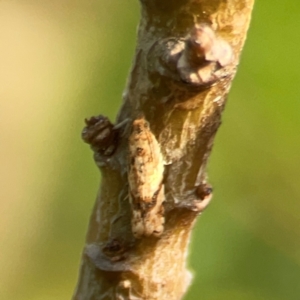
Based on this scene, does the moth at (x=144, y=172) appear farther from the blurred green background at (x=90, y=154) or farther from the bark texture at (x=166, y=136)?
the blurred green background at (x=90, y=154)

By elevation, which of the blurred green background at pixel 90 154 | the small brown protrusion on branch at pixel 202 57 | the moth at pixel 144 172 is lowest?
the moth at pixel 144 172

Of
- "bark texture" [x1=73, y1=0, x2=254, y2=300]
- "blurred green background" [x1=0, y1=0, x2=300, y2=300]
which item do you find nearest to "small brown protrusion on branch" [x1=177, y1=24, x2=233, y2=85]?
"bark texture" [x1=73, y1=0, x2=254, y2=300]

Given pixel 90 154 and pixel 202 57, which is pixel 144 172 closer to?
pixel 202 57

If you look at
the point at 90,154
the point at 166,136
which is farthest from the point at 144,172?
the point at 90,154

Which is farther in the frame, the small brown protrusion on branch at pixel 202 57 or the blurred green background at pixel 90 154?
the blurred green background at pixel 90 154

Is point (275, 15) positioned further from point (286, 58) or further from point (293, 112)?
point (293, 112)

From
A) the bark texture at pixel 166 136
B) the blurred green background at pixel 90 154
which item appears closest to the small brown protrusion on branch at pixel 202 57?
the bark texture at pixel 166 136

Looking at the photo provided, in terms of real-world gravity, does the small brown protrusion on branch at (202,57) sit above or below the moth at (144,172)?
above
